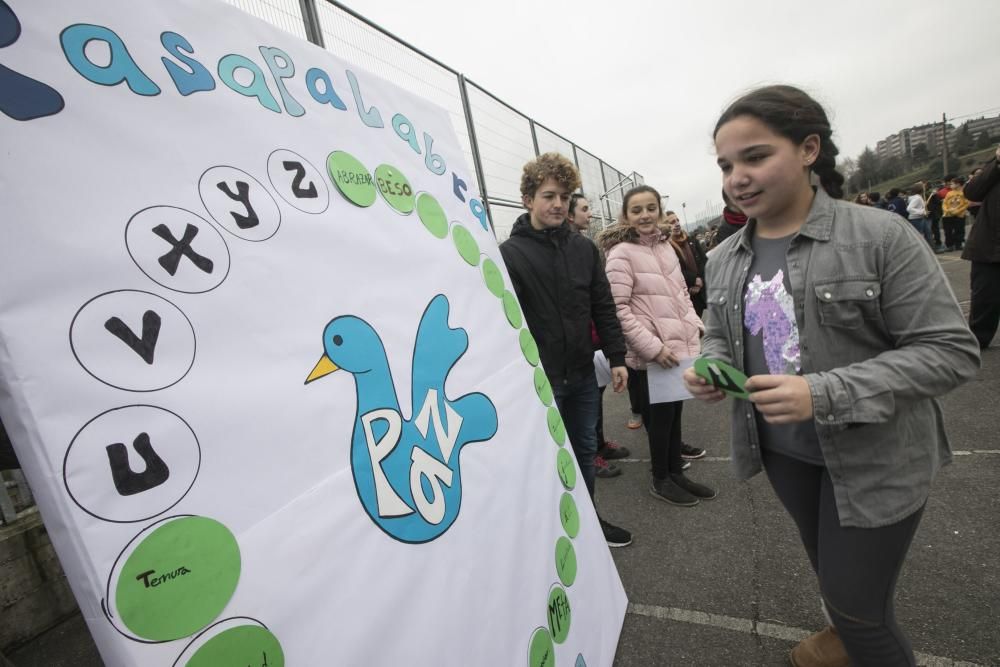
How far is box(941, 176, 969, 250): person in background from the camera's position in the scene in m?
8.92

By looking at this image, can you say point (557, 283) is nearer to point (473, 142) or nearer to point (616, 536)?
point (616, 536)

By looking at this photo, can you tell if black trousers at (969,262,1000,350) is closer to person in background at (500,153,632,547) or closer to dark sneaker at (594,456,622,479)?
dark sneaker at (594,456,622,479)

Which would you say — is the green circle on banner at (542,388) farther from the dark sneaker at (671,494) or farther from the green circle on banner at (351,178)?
the dark sneaker at (671,494)

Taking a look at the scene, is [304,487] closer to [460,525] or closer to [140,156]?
[460,525]

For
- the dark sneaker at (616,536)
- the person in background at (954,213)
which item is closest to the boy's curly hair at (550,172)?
the dark sneaker at (616,536)

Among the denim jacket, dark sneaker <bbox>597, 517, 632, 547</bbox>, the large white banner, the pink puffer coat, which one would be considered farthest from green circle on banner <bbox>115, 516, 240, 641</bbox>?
the pink puffer coat

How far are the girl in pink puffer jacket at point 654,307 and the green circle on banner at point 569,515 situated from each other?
3.62 ft

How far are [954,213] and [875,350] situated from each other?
38.6 ft

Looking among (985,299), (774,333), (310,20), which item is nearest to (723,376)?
(774,333)

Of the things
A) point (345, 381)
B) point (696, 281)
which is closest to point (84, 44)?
Result: point (345, 381)

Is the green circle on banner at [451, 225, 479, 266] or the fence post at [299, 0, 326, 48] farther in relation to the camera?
the fence post at [299, 0, 326, 48]

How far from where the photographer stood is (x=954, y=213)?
29.8 feet

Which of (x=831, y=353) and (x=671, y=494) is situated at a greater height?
(x=831, y=353)

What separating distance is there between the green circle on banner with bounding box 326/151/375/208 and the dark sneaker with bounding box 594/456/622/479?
2.44 m
